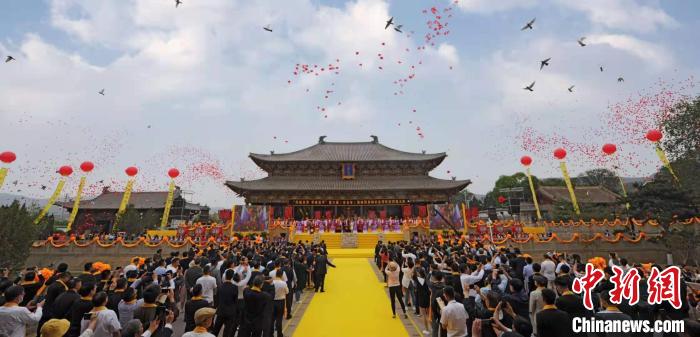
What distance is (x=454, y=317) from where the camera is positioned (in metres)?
4.39

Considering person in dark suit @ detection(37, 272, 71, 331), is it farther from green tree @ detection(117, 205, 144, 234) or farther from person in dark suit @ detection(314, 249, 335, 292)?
green tree @ detection(117, 205, 144, 234)

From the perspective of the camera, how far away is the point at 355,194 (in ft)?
98.6

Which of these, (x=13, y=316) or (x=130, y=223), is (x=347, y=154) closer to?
(x=130, y=223)

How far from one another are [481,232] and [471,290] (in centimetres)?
1778

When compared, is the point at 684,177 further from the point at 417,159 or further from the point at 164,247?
the point at 164,247

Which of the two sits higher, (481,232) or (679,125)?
(679,125)

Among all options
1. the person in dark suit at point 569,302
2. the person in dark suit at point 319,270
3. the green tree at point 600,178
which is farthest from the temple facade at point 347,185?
the green tree at point 600,178

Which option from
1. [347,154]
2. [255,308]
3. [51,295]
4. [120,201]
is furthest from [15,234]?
[120,201]

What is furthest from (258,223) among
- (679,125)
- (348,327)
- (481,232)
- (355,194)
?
(679,125)

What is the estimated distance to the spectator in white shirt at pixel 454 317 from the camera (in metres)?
4.36

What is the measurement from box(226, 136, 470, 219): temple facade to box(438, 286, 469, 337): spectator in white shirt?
81.3 feet

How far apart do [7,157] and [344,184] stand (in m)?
22.4

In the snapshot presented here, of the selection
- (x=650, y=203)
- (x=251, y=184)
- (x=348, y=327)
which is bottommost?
(x=348, y=327)

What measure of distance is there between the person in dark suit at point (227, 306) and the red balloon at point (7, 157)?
18.6 metres
